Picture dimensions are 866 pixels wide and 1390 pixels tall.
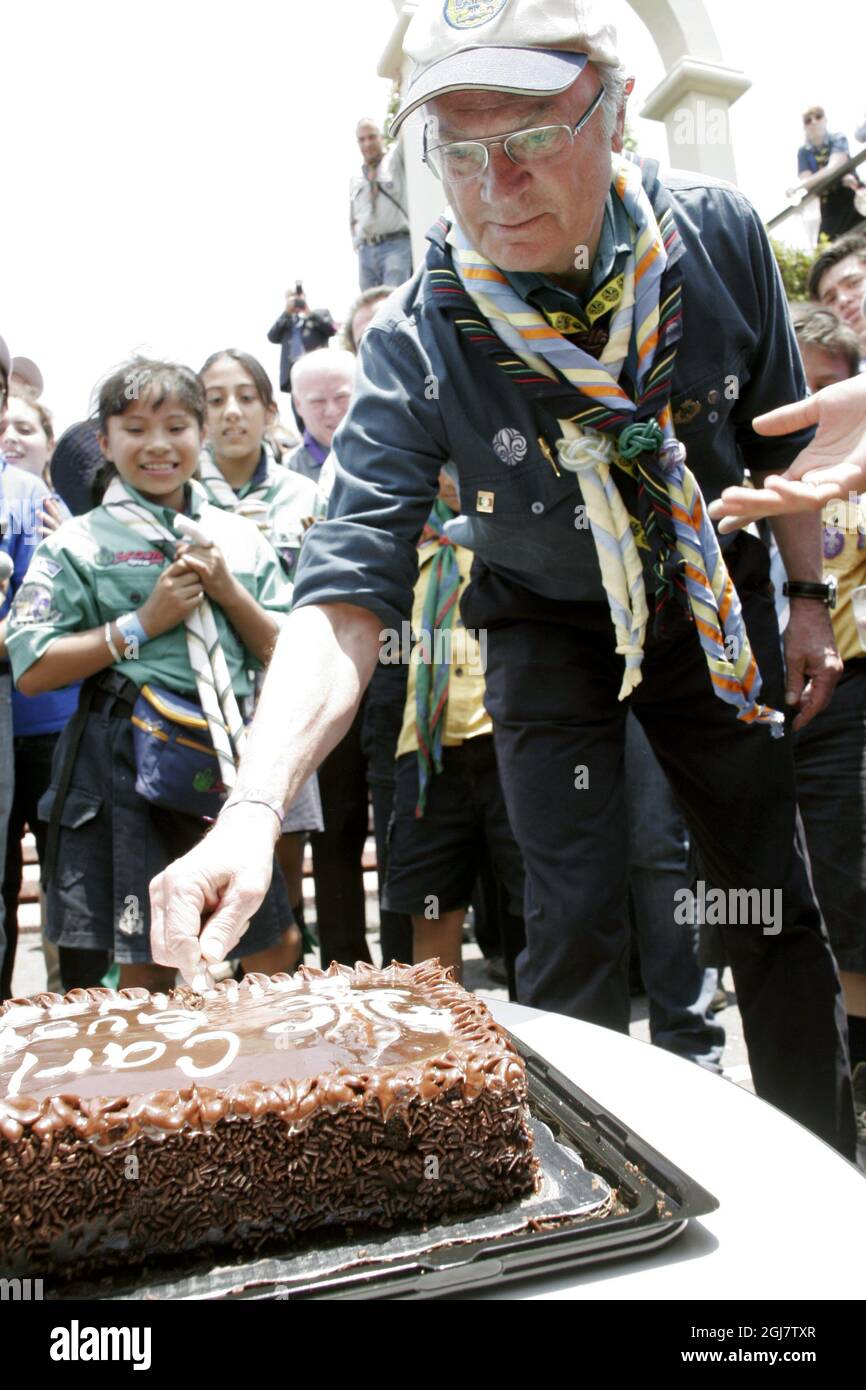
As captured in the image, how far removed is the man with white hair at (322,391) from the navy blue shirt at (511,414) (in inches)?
89.1

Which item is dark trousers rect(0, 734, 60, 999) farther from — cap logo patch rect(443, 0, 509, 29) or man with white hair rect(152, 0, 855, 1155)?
cap logo patch rect(443, 0, 509, 29)

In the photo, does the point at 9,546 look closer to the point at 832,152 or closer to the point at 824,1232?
the point at 824,1232

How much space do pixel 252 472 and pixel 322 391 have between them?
0.52 m

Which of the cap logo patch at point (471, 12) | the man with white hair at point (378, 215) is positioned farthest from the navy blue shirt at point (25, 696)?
the man with white hair at point (378, 215)

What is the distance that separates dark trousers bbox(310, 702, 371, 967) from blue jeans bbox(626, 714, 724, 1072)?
1083 millimetres

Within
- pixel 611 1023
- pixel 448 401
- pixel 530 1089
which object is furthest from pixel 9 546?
pixel 530 1089

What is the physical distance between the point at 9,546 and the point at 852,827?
8.57 feet

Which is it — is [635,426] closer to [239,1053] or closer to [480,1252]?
[239,1053]

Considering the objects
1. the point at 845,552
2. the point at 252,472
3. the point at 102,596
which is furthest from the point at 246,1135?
the point at 252,472

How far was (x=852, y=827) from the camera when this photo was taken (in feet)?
9.77

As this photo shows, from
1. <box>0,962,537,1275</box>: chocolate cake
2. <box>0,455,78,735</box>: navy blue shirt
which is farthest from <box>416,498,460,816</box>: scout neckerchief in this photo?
<box>0,962,537,1275</box>: chocolate cake

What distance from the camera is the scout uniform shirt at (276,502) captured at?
151 inches

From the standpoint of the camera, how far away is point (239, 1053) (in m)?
1.33

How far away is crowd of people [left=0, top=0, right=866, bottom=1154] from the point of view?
1783 mm
